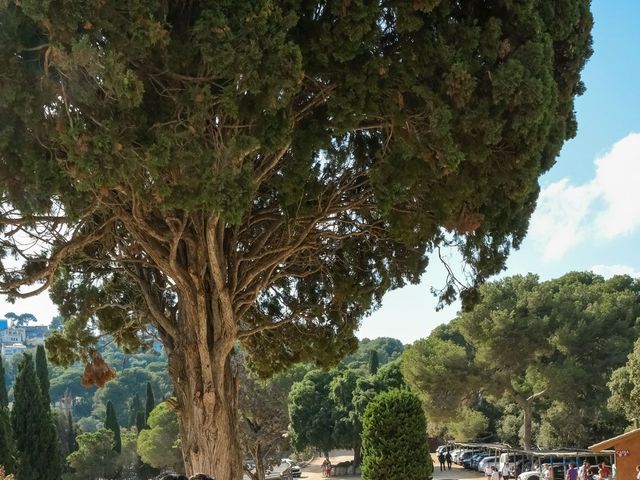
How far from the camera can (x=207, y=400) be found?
10633 millimetres

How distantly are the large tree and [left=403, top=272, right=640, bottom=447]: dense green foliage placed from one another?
81.4ft

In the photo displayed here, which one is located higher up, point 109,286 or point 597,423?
point 109,286

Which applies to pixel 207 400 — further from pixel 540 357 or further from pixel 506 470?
pixel 540 357

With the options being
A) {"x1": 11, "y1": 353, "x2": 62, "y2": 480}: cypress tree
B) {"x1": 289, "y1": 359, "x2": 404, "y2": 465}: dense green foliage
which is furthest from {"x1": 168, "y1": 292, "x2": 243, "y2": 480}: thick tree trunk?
{"x1": 289, "y1": 359, "x2": 404, "y2": 465}: dense green foliage

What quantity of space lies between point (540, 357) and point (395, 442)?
19.7 metres

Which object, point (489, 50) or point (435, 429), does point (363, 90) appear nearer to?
point (489, 50)

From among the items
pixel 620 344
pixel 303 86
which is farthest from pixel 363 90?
pixel 620 344

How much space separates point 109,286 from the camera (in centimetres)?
1380

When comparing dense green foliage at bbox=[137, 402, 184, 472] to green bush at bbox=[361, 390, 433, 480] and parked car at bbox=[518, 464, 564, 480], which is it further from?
green bush at bbox=[361, 390, 433, 480]

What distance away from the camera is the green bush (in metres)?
19.2

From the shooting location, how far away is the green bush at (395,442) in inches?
754

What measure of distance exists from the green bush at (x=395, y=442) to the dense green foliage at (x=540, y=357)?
1700 cm

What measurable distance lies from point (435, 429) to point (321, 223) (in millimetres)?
35367

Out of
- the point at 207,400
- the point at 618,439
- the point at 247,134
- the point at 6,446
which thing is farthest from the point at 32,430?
the point at 247,134
